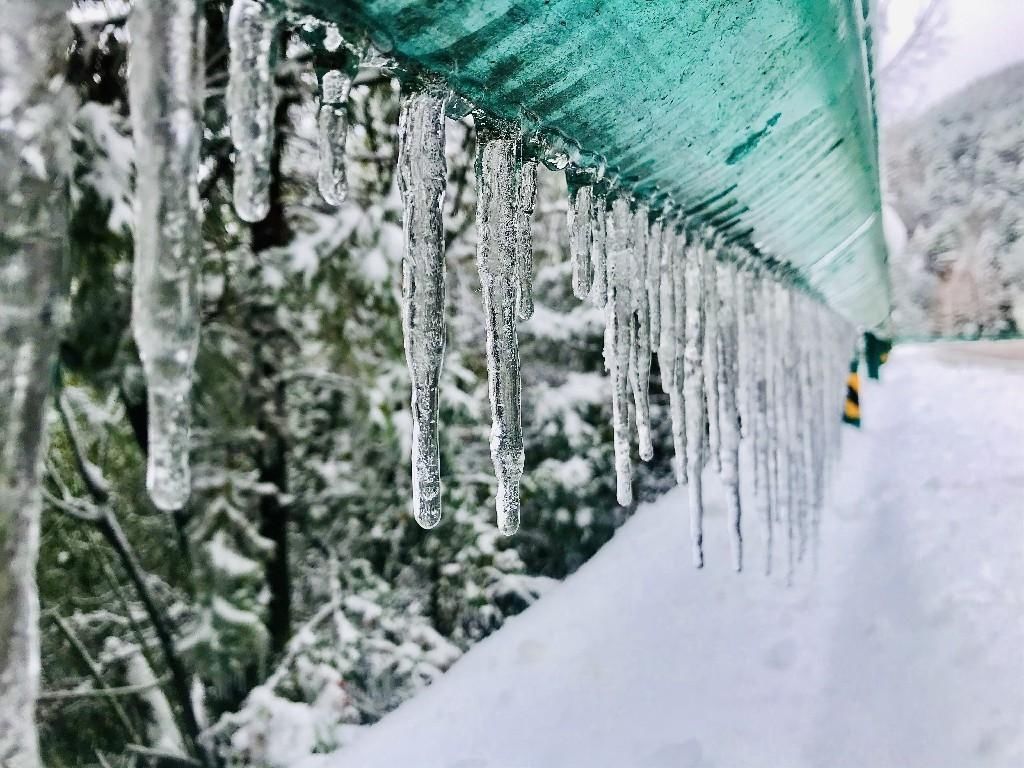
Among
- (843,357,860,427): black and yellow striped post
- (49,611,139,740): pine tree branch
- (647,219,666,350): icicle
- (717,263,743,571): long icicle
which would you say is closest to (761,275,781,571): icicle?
(717,263,743,571): long icicle

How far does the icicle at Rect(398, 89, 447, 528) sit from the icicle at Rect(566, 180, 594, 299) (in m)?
0.37

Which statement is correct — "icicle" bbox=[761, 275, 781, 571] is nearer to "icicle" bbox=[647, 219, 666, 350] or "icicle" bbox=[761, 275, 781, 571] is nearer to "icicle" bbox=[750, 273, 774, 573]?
"icicle" bbox=[750, 273, 774, 573]

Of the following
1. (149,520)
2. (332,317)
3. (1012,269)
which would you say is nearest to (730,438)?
(332,317)

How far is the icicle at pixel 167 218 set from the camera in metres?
0.50

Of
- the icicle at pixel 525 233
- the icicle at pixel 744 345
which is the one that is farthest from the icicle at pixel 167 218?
the icicle at pixel 744 345

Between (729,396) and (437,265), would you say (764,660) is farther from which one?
(437,265)

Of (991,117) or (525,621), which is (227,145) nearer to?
(525,621)

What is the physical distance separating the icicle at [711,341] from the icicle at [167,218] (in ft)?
5.21

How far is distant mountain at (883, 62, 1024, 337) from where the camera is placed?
16.8 m

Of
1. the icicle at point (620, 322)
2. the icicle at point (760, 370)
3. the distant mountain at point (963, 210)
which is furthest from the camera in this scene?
the distant mountain at point (963, 210)

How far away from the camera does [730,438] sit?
2459 mm

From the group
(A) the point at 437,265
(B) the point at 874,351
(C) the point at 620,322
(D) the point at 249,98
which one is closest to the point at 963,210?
(B) the point at 874,351

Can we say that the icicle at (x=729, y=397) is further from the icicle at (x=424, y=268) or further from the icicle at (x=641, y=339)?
the icicle at (x=424, y=268)

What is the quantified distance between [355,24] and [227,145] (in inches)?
130
